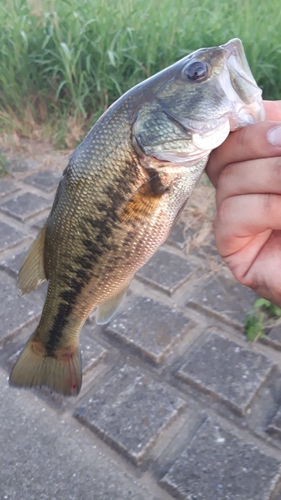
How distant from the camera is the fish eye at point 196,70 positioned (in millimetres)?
1177

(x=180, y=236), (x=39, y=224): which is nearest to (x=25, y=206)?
(x=39, y=224)

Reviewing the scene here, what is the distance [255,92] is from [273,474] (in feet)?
4.60

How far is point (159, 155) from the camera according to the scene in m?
1.21

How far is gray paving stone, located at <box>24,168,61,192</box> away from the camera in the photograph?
11.5 feet

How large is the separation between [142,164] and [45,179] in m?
2.51

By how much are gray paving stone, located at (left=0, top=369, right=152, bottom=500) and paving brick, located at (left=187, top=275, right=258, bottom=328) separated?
94 cm

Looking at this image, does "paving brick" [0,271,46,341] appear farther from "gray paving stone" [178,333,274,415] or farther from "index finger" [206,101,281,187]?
"index finger" [206,101,281,187]

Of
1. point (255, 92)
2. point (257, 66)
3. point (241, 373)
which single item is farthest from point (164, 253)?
point (255, 92)

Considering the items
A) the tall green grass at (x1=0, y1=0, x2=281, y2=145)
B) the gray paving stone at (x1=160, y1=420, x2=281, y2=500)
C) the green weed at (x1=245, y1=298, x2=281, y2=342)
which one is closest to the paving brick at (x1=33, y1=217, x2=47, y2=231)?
the tall green grass at (x1=0, y1=0, x2=281, y2=145)

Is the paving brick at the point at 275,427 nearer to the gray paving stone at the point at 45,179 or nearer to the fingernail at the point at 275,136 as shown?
the fingernail at the point at 275,136

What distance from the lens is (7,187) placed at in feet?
11.5

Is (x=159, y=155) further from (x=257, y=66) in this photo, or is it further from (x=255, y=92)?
(x=257, y=66)

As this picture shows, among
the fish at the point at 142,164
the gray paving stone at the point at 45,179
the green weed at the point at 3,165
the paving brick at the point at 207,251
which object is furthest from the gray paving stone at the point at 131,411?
the green weed at the point at 3,165

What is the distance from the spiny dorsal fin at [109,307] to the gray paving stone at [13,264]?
1.27 m
